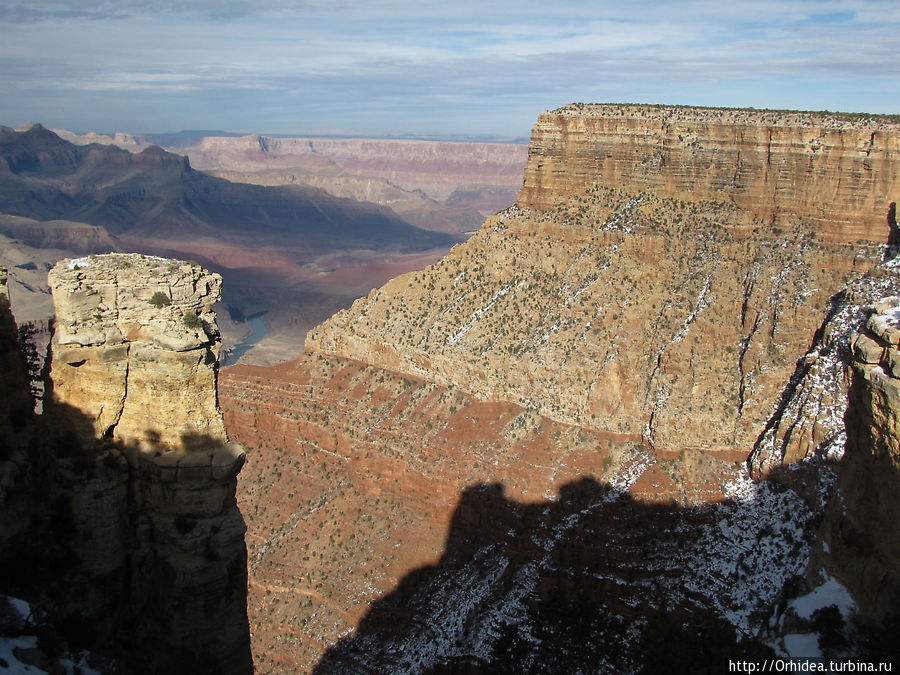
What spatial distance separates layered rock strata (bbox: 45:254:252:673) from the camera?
14266 millimetres

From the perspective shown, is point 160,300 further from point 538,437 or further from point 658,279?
point 658,279

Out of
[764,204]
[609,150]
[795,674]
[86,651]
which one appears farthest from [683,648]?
[609,150]

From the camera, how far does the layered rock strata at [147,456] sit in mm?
14266

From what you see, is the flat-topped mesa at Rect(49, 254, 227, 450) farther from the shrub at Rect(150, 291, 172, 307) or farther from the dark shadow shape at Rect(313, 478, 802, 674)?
the dark shadow shape at Rect(313, 478, 802, 674)

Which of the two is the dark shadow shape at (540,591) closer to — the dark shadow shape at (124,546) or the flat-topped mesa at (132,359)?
the dark shadow shape at (124,546)

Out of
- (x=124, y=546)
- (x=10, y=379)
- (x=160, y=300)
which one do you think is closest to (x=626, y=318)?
(x=160, y=300)

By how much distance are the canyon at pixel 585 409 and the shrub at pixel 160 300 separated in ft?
56.0

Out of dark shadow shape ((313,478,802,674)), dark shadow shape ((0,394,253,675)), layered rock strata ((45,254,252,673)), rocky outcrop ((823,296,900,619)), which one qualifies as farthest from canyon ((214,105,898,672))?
layered rock strata ((45,254,252,673))

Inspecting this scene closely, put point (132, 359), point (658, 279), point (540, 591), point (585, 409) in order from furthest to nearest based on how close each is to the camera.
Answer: point (658, 279) → point (585, 409) → point (540, 591) → point (132, 359)

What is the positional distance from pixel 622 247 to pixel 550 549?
52.0ft

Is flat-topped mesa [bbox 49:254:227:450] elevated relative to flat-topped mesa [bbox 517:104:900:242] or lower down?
lower down

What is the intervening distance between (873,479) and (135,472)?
14.3 metres

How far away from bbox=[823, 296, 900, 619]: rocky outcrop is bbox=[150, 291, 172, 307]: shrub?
13.4 m

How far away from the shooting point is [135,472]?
14578mm
